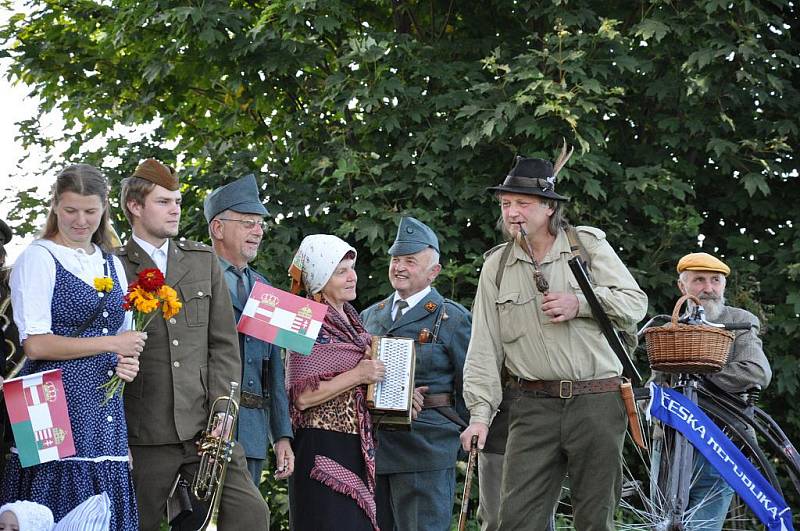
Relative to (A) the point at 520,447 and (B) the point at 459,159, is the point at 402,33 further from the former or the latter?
(A) the point at 520,447

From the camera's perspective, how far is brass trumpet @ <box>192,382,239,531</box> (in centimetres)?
508

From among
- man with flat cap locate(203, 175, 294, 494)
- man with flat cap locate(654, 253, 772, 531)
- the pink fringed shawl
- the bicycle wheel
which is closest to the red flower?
man with flat cap locate(203, 175, 294, 494)

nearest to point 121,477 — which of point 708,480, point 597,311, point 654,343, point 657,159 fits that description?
point 597,311

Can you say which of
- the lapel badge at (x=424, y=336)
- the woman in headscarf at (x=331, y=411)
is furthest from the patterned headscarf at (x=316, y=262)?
the lapel badge at (x=424, y=336)

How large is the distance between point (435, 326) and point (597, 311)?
1497 millimetres

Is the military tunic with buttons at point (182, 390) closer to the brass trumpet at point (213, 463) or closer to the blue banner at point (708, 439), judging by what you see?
the brass trumpet at point (213, 463)

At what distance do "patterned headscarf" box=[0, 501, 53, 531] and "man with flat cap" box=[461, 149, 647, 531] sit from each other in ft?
6.58

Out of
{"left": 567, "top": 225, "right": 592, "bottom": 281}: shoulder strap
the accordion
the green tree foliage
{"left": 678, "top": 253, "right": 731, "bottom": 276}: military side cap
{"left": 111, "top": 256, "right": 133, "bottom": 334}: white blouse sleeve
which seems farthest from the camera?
the green tree foliage

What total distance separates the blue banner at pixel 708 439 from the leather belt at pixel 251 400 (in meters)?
2.49

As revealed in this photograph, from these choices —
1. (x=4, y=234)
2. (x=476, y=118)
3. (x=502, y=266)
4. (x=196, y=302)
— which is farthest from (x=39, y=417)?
(x=476, y=118)

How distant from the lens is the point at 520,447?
587 centimetres

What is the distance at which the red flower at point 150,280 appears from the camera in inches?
189

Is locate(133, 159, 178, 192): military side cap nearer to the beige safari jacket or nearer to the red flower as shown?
the red flower

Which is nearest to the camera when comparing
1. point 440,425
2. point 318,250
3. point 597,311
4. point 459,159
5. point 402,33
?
point 597,311
